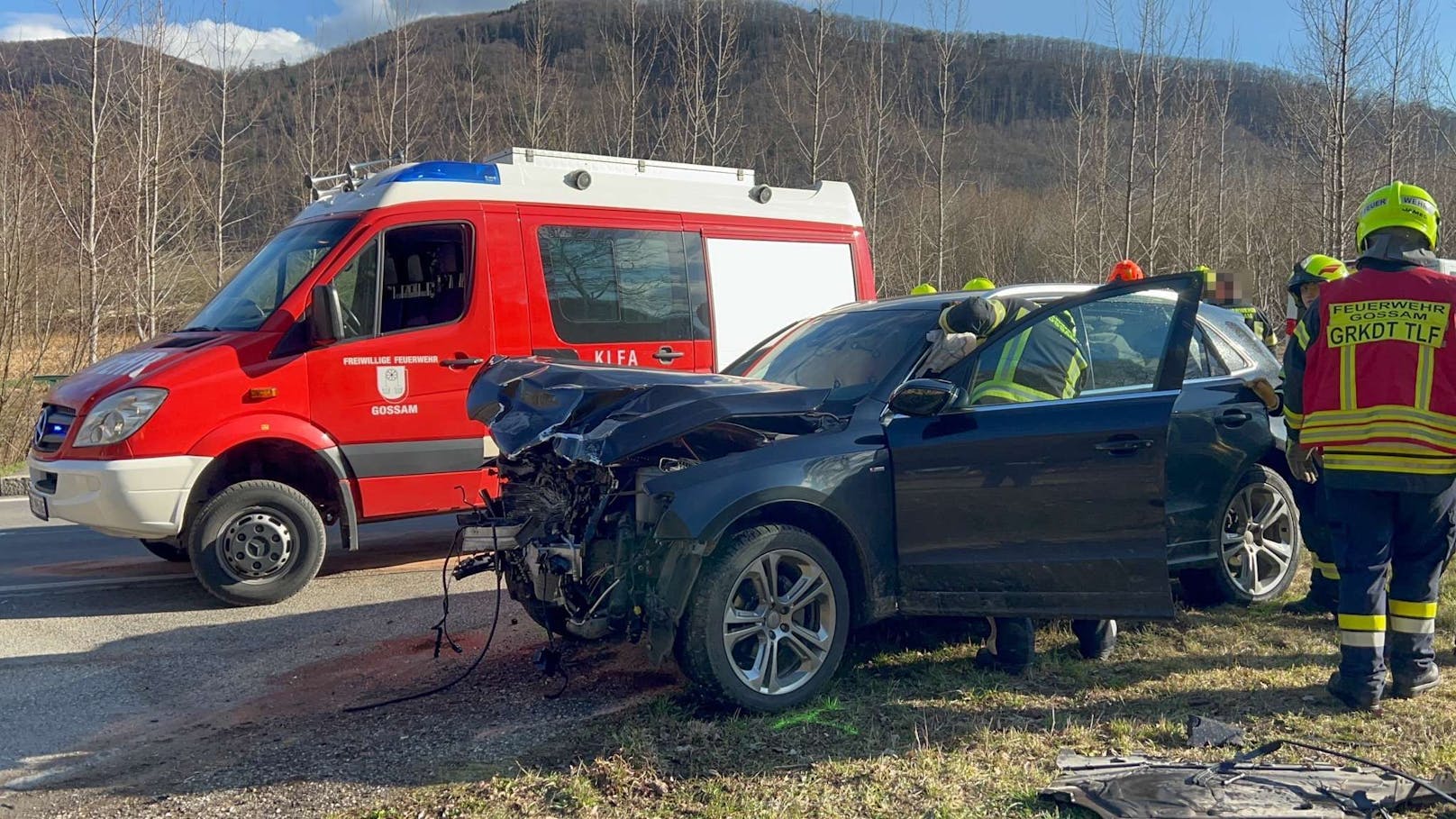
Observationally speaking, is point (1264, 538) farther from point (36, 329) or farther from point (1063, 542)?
point (36, 329)

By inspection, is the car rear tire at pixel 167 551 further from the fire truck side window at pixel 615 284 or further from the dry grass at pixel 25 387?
the dry grass at pixel 25 387

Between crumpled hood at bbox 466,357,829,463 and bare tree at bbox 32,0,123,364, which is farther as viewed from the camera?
bare tree at bbox 32,0,123,364

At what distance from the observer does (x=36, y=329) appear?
14.2 metres

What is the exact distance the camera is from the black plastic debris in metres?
3.71

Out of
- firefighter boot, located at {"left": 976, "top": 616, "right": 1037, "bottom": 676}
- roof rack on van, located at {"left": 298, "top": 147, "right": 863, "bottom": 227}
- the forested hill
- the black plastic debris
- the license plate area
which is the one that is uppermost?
the forested hill

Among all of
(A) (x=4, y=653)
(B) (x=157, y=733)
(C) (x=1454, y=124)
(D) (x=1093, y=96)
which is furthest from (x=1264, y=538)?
(D) (x=1093, y=96)

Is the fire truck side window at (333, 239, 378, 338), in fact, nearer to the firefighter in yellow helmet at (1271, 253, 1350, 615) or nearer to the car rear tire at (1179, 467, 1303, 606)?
the car rear tire at (1179, 467, 1303, 606)

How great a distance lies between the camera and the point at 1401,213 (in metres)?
4.16

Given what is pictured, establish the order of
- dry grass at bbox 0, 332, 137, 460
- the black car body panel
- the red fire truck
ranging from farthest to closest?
1. dry grass at bbox 0, 332, 137, 460
2. the red fire truck
3. the black car body panel

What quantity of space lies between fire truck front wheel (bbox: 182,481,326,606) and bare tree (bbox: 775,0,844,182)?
15.6 metres

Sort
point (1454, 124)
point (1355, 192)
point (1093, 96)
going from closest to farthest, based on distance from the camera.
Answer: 1. point (1355, 192)
2. point (1454, 124)
3. point (1093, 96)

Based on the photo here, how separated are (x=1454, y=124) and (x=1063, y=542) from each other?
18621mm

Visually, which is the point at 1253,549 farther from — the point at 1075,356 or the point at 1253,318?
the point at 1253,318

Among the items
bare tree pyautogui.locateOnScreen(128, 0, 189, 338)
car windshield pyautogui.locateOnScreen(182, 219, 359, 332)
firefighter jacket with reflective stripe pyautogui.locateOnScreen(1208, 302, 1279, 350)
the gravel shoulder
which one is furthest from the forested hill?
the gravel shoulder
